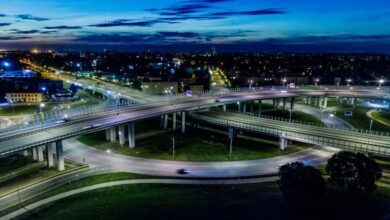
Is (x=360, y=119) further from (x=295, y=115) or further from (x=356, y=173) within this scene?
(x=356, y=173)

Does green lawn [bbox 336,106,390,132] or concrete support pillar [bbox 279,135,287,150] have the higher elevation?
concrete support pillar [bbox 279,135,287,150]

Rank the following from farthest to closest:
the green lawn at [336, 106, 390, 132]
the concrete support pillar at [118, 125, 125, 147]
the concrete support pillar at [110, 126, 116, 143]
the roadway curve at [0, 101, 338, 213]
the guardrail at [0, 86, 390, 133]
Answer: the green lawn at [336, 106, 390, 132] → the concrete support pillar at [110, 126, 116, 143] → the concrete support pillar at [118, 125, 125, 147] → the guardrail at [0, 86, 390, 133] → the roadway curve at [0, 101, 338, 213]

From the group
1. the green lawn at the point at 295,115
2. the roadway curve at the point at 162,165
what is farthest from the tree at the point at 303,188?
the green lawn at the point at 295,115

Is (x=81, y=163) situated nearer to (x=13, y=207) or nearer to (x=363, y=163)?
(x=13, y=207)

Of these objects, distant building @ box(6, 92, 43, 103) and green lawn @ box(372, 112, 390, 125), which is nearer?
green lawn @ box(372, 112, 390, 125)

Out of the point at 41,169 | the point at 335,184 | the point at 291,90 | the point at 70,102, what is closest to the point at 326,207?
the point at 335,184

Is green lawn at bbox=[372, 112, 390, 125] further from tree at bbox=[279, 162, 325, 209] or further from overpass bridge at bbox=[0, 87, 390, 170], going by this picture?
tree at bbox=[279, 162, 325, 209]

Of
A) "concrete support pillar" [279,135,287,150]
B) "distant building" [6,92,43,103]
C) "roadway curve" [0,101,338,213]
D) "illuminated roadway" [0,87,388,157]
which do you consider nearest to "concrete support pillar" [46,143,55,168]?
"illuminated roadway" [0,87,388,157]

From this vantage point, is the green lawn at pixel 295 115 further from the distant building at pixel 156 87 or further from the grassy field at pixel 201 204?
the grassy field at pixel 201 204
